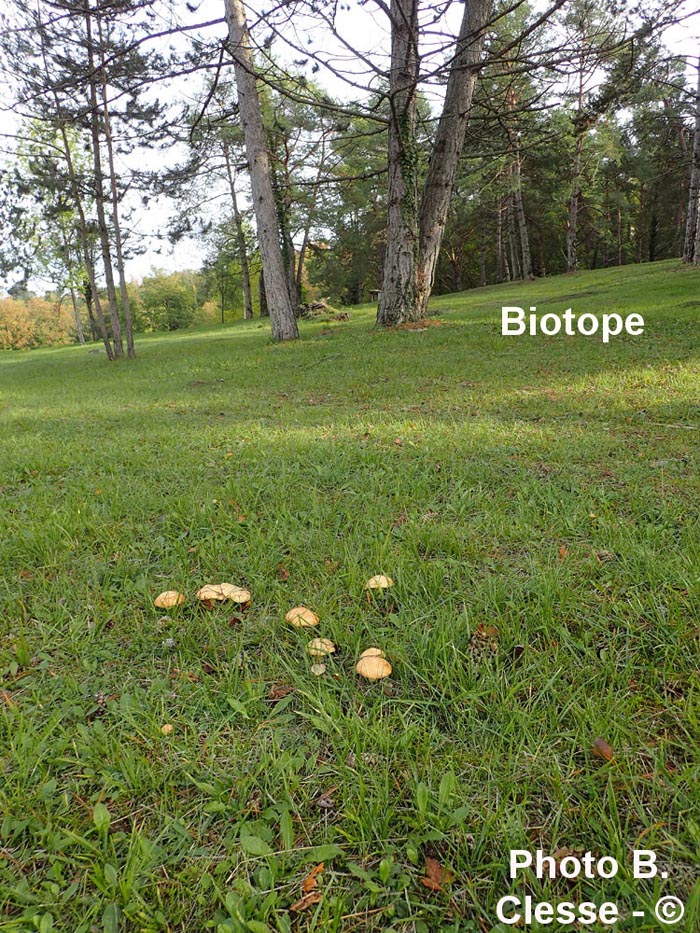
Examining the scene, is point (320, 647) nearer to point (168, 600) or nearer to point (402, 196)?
point (168, 600)

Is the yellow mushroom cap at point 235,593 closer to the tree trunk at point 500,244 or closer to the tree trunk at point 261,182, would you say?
the tree trunk at point 261,182

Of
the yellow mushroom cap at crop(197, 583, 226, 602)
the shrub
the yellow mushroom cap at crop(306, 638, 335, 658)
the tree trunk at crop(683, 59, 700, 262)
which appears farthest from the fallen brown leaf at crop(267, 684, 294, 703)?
the shrub

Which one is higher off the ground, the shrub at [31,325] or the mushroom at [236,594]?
the shrub at [31,325]

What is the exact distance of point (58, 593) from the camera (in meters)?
2.18

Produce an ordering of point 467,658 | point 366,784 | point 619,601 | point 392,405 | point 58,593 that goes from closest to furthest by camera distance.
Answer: point 366,784, point 467,658, point 619,601, point 58,593, point 392,405

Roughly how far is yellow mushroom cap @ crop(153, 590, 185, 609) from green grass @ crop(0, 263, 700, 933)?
0.21ft

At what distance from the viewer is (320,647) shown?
171 centimetres

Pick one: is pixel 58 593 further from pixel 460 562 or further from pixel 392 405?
pixel 392 405

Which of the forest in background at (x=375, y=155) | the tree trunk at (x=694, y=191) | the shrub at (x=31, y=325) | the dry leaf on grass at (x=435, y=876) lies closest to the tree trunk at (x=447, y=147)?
the forest in background at (x=375, y=155)

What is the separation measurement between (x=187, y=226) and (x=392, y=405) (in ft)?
50.5

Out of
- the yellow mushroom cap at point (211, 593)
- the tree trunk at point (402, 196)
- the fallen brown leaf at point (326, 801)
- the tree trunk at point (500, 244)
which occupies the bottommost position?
the fallen brown leaf at point (326, 801)

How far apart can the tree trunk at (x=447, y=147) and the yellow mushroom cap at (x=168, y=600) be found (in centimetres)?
971

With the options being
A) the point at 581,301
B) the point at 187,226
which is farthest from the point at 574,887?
the point at 187,226

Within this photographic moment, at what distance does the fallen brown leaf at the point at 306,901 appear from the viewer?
1.03 m
